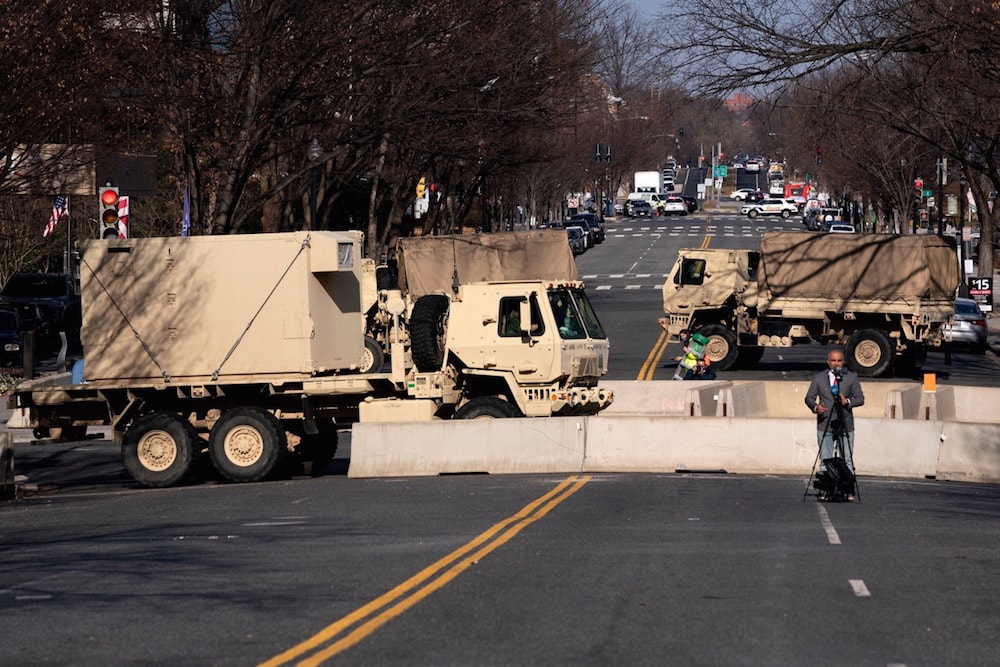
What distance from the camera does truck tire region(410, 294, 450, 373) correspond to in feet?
70.2

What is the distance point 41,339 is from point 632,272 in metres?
40.7

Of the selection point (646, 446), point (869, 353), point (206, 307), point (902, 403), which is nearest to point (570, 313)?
Result: point (646, 446)

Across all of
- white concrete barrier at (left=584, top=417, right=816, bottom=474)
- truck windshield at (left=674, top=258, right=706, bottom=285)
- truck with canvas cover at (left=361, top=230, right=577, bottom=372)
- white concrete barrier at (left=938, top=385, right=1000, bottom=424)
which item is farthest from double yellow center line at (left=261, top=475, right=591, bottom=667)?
truck windshield at (left=674, top=258, right=706, bottom=285)

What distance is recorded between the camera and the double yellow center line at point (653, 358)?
36.0 meters

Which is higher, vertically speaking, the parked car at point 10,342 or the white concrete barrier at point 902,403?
the parked car at point 10,342

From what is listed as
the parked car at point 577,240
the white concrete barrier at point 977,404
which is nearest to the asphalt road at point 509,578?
the white concrete barrier at point 977,404

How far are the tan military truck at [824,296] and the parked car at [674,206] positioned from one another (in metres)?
99.0

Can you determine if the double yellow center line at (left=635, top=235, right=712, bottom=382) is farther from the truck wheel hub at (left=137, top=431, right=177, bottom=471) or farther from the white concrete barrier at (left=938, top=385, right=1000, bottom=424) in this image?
the truck wheel hub at (left=137, top=431, right=177, bottom=471)

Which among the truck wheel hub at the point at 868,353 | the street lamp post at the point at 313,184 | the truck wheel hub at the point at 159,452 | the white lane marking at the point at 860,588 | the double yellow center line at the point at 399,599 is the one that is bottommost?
the white lane marking at the point at 860,588

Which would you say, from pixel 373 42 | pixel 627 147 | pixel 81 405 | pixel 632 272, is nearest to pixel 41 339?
pixel 373 42

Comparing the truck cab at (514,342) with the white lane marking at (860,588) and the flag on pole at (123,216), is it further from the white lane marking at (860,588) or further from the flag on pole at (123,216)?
the white lane marking at (860,588)

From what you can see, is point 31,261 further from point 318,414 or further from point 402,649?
point 402,649

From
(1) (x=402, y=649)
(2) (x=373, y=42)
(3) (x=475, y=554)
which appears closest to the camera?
(1) (x=402, y=649)

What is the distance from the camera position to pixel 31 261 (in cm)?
5103
